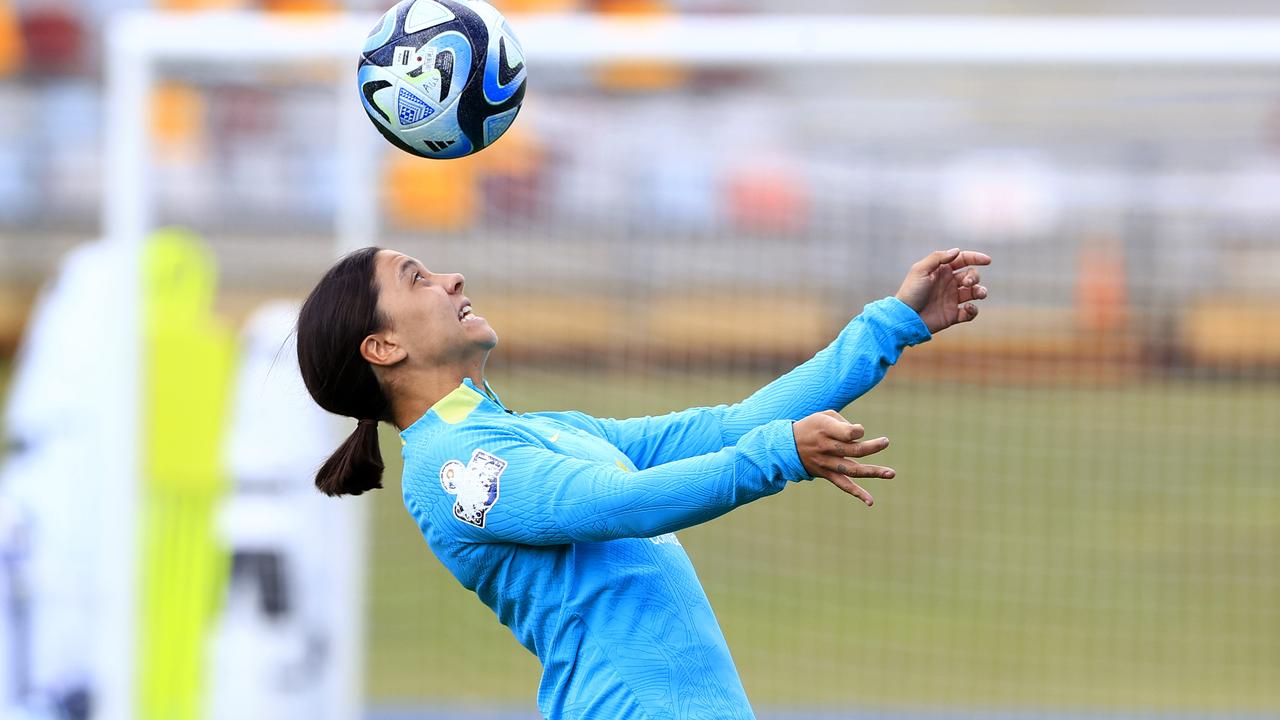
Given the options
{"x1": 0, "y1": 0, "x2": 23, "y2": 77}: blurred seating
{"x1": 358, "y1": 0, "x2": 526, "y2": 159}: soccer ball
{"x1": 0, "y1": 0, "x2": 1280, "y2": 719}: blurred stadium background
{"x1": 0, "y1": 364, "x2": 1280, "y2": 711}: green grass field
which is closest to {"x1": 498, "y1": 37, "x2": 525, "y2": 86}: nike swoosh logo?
{"x1": 358, "y1": 0, "x2": 526, "y2": 159}: soccer ball

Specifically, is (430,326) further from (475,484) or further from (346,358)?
(475,484)

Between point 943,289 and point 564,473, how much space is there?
88 centimetres

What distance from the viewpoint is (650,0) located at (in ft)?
66.8

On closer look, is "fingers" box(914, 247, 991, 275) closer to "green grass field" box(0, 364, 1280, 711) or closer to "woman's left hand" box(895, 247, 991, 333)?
"woman's left hand" box(895, 247, 991, 333)

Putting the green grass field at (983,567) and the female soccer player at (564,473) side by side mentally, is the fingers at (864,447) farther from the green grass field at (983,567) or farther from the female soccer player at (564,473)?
Result: the green grass field at (983,567)

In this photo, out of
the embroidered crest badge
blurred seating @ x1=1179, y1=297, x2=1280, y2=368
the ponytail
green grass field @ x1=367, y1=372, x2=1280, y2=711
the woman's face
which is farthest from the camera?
green grass field @ x1=367, y1=372, x2=1280, y2=711

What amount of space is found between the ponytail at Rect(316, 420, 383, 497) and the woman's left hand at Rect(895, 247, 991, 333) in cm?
108

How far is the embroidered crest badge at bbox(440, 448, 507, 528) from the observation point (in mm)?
2785

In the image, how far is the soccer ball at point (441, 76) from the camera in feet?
10.9

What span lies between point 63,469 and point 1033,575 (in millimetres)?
6054

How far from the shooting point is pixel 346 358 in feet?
9.91

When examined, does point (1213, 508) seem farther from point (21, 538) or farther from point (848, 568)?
point (21, 538)

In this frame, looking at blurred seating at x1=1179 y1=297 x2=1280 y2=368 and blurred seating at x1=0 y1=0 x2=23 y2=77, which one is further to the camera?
blurred seating at x1=0 y1=0 x2=23 y2=77

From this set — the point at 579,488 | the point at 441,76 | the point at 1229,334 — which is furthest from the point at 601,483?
the point at 1229,334
